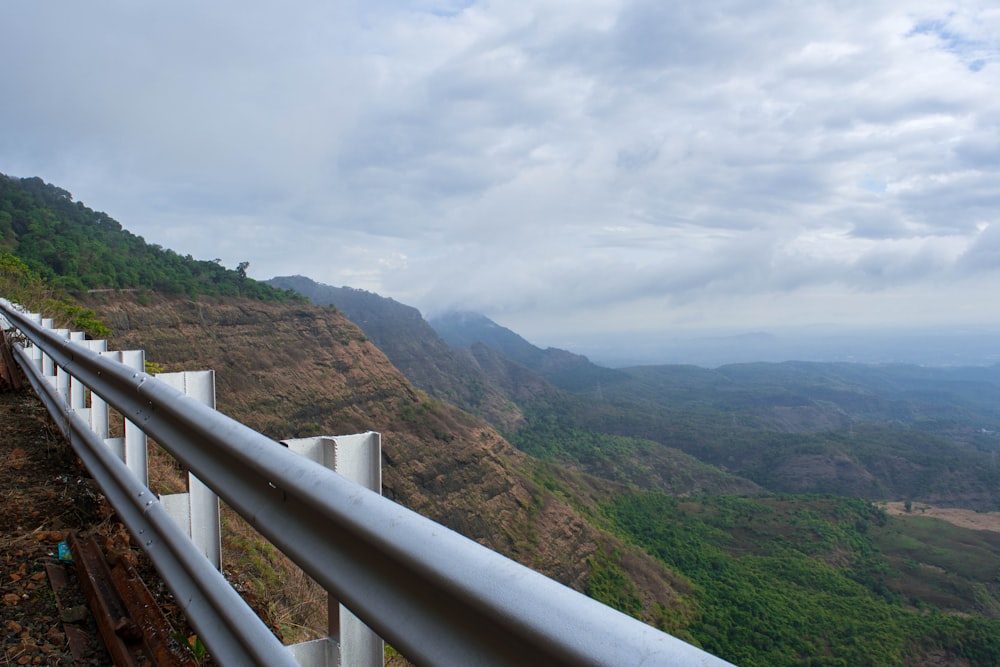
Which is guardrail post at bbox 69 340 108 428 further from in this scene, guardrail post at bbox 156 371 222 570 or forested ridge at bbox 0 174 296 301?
forested ridge at bbox 0 174 296 301

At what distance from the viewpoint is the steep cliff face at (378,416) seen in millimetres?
40094

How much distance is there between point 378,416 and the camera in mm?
47719

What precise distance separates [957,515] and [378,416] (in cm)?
9053

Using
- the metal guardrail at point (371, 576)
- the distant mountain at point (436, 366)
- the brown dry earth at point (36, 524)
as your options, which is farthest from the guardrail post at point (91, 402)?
the distant mountain at point (436, 366)

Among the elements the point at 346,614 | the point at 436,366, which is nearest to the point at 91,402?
the point at 346,614

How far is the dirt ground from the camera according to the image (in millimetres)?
81750

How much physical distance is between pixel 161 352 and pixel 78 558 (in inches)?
1730

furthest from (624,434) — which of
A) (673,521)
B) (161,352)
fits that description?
(161,352)

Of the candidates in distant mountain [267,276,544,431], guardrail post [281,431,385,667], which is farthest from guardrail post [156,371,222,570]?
distant mountain [267,276,544,431]

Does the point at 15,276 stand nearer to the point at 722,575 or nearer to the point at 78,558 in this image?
the point at 78,558

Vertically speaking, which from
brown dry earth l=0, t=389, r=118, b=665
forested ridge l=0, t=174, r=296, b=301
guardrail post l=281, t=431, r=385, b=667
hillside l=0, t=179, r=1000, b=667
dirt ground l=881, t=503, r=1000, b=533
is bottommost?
dirt ground l=881, t=503, r=1000, b=533

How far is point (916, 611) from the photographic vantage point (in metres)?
55.6

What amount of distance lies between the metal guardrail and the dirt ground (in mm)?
102435

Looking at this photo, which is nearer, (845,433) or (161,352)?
(161,352)
